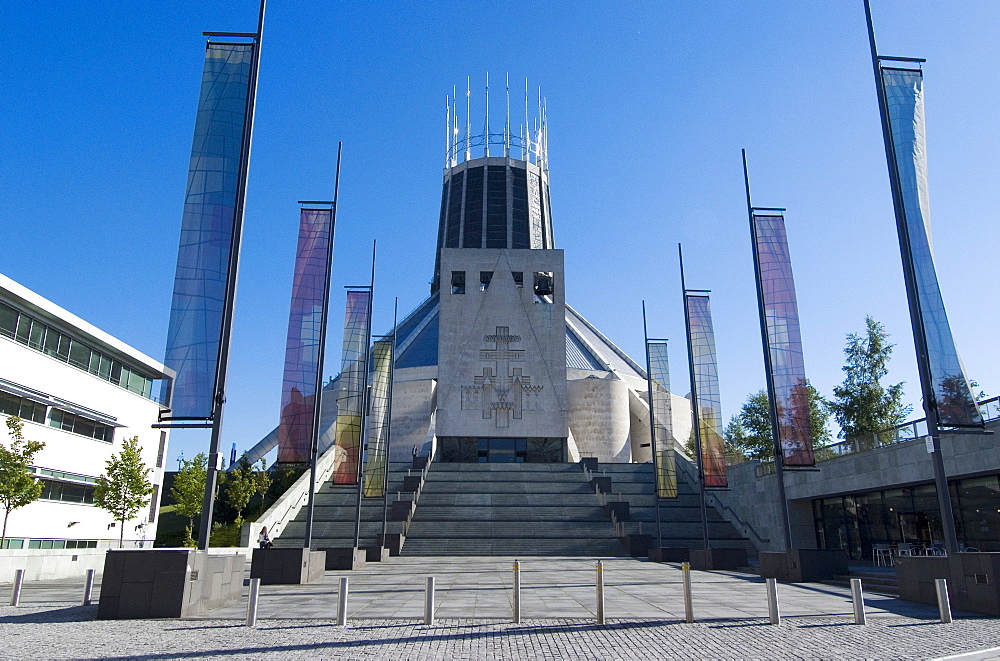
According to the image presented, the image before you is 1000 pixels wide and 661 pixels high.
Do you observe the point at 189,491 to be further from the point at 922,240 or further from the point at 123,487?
the point at 922,240

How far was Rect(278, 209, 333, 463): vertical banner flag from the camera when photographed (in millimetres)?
15898

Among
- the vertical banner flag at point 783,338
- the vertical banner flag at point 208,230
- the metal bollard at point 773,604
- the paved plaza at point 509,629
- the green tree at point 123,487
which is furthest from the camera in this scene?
the green tree at point 123,487

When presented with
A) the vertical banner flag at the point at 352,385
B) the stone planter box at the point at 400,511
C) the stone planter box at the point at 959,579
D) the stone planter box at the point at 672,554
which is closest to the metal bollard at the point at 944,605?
the stone planter box at the point at 959,579

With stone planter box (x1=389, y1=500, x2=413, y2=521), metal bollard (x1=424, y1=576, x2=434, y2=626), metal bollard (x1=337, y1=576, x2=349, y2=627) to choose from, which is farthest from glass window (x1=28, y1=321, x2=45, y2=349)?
metal bollard (x1=424, y1=576, x2=434, y2=626)

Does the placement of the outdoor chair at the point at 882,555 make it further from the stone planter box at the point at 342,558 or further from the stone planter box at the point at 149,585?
the stone planter box at the point at 149,585

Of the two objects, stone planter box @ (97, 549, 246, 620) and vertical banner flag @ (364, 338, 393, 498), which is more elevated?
vertical banner flag @ (364, 338, 393, 498)

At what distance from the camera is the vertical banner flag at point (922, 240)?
12594 millimetres

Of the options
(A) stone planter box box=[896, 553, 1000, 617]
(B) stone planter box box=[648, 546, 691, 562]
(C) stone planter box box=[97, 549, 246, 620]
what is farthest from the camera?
(B) stone planter box box=[648, 546, 691, 562]

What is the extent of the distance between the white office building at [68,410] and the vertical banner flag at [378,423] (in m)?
11.3

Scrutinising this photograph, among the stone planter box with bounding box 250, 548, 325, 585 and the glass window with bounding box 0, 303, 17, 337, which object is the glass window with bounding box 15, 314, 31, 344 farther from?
the stone planter box with bounding box 250, 548, 325, 585

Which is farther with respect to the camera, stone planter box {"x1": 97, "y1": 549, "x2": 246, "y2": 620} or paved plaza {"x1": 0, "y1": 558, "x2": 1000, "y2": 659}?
stone planter box {"x1": 97, "y1": 549, "x2": 246, "y2": 620}

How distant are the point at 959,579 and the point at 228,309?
13.0 metres

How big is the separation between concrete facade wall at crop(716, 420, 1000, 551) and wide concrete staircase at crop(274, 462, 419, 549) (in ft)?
46.5

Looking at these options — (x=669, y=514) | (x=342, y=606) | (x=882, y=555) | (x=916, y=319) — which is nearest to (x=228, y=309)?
(x=342, y=606)
